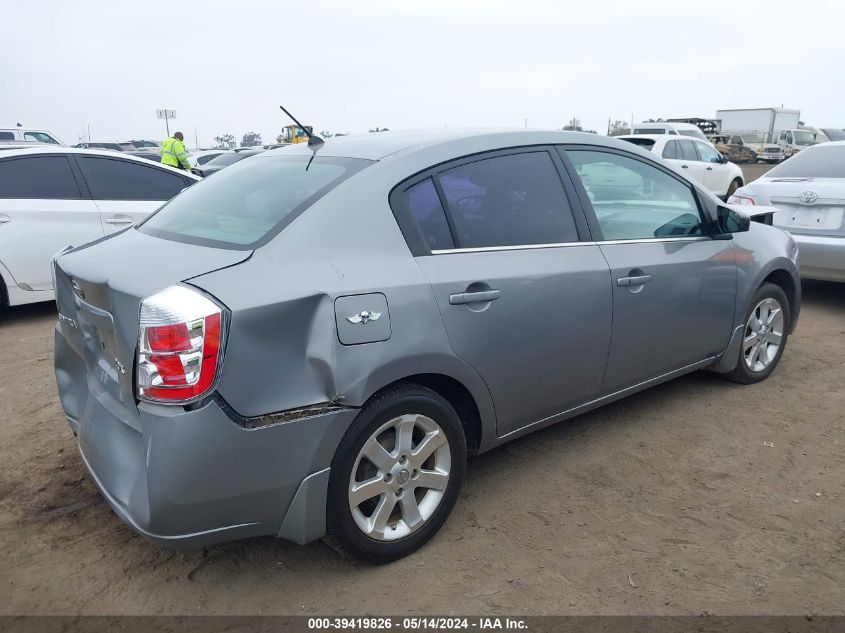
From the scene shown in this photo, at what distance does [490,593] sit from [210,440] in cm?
116

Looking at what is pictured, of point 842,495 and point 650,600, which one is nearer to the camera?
point 650,600

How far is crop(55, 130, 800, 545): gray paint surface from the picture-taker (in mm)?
2166

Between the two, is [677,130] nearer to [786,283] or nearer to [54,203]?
[786,283]

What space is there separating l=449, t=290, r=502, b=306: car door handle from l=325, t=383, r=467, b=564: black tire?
1.19ft

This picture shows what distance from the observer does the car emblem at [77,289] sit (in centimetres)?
255

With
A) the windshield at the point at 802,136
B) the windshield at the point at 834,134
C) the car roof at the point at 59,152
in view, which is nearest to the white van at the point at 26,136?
the car roof at the point at 59,152

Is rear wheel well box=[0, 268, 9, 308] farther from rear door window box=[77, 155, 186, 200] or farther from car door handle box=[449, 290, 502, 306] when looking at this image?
car door handle box=[449, 290, 502, 306]

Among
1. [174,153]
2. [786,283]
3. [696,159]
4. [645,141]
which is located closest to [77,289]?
[786,283]

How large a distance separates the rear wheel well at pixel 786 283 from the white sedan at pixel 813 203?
1.24m

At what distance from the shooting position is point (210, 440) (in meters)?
2.12

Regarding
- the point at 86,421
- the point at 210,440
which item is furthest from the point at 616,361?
the point at 86,421

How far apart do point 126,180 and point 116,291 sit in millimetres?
4877

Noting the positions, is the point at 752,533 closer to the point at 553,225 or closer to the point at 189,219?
the point at 553,225

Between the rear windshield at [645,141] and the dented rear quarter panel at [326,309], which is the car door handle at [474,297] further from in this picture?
the rear windshield at [645,141]
